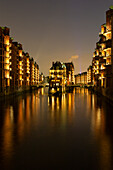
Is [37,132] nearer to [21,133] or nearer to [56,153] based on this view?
[21,133]

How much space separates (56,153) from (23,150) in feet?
7.55

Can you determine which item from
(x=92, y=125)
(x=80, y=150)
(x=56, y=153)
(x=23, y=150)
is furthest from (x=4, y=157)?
(x=92, y=125)

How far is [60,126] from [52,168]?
10.00m

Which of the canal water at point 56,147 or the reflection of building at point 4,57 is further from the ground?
the reflection of building at point 4,57

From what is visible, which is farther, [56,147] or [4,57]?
[4,57]

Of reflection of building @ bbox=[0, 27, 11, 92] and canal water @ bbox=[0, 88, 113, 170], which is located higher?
reflection of building @ bbox=[0, 27, 11, 92]

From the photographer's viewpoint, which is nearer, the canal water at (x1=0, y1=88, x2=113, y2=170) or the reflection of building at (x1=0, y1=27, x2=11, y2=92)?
the canal water at (x1=0, y1=88, x2=113, y2=170)

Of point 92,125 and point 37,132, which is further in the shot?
point 92,125

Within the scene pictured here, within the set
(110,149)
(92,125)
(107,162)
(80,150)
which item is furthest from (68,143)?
(92,125)

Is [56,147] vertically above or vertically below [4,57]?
below

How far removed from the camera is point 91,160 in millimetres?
10938

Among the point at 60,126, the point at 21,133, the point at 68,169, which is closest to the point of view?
the point at 68,169

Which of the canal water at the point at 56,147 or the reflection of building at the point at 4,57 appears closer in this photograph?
the canal water at the point at 56,147

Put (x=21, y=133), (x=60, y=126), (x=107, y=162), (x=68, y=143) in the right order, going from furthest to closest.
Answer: (x=60, y=126), (x=21, y=133), (x=68, y=143), (x=107, y=162)
